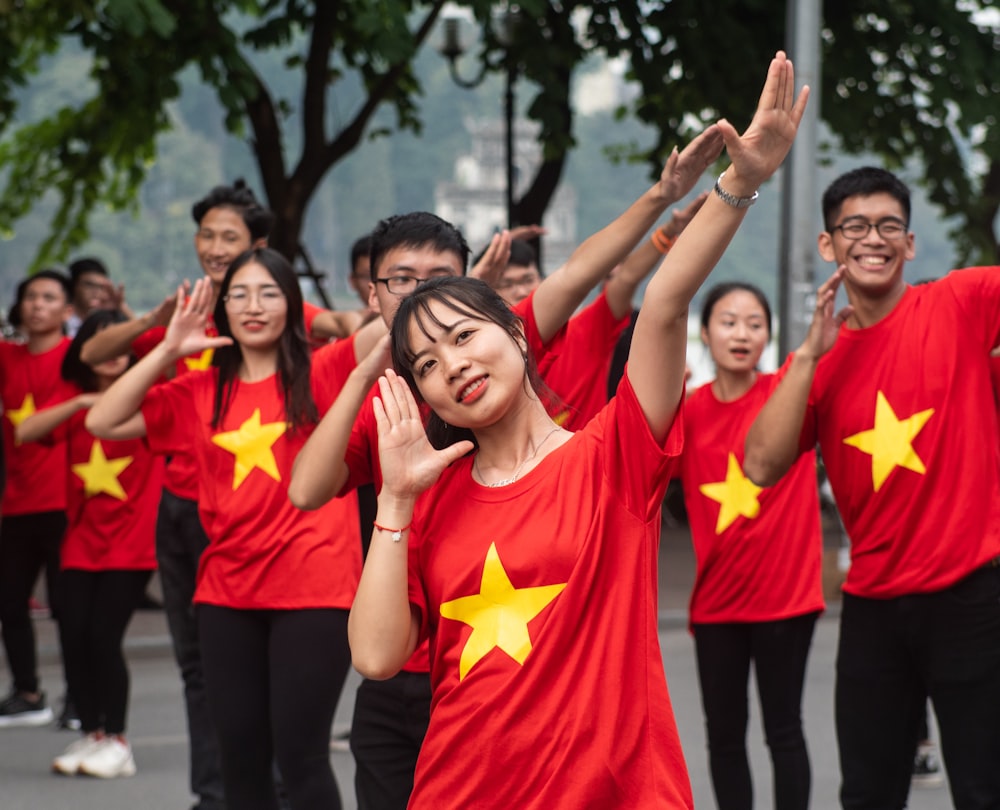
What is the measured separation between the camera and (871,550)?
4.10 m

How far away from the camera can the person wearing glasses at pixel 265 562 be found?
13.9 feet

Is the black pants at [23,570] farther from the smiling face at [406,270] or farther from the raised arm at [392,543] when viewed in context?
the raised arm at [392,543]

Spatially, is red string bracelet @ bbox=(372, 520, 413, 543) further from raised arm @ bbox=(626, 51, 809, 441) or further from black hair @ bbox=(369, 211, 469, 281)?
black hair @ bbox=(369, 211, 469, 281)

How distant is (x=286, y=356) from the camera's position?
451cm

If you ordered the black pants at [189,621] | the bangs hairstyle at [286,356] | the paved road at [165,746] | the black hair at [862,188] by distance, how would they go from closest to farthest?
the black hair at [862,188]
the bangs hairstyle at [286,356]
the black pants at [189,621]
the paved road at [165,746]

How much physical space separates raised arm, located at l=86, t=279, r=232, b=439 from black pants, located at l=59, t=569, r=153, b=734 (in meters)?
1.76

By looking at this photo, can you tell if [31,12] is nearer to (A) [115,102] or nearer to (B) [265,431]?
(A) [115,102]

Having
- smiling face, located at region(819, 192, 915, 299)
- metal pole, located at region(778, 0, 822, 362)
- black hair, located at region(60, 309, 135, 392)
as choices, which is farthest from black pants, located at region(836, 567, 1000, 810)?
metal pole, located at region(778, 0, 822, 362)

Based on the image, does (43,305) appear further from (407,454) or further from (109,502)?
(407,454)

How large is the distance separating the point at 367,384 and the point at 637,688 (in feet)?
3.95

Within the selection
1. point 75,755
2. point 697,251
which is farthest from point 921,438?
point 75,755

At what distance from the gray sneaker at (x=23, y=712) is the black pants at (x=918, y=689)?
15.9 ft

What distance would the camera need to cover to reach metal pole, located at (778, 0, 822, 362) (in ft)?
30.3

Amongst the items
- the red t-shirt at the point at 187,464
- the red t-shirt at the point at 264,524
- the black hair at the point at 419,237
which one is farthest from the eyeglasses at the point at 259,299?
the black hair at the point at 419,237
